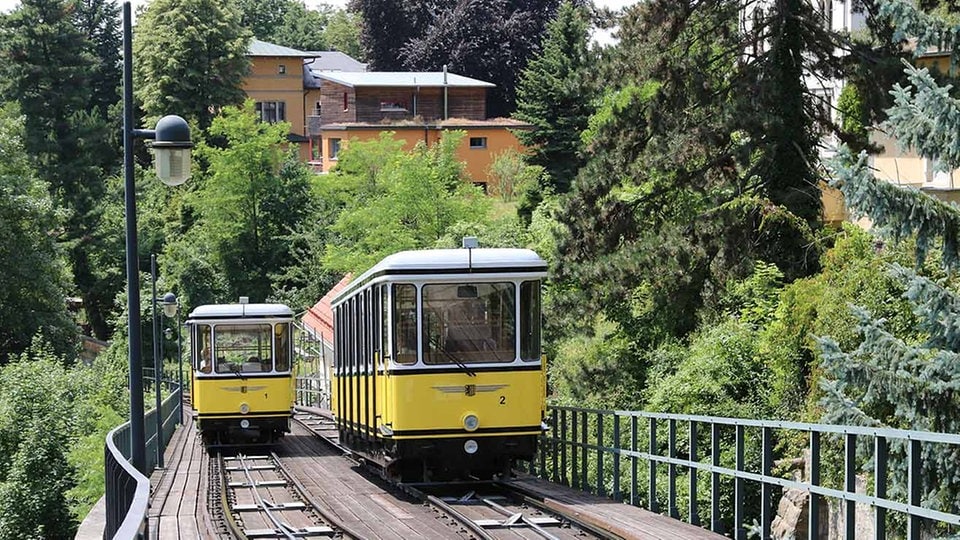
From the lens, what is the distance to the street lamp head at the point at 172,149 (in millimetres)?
14758

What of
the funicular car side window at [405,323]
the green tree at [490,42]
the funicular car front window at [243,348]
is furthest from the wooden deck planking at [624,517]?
the green tree at [490,42]

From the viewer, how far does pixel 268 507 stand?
1875 centimetres

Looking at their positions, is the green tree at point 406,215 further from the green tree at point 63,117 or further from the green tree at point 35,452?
the green tree at point 63,117

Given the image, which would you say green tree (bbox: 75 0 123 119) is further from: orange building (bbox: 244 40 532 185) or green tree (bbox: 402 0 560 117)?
green tree (bbox: 402 0 560 117)

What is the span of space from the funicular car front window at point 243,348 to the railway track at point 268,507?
4.04 meters

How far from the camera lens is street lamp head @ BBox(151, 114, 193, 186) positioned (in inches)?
581

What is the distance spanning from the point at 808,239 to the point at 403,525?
46.0 feet

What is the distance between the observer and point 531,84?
70312 millimetres

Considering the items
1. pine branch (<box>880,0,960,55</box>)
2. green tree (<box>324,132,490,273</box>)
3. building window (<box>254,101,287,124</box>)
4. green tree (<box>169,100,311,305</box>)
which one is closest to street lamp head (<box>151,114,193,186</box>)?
pine branch (<box>880,0,960,55</box>)

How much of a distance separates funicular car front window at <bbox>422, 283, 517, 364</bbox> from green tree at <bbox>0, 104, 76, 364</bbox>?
44639 millimetres

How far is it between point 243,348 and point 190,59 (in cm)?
6315

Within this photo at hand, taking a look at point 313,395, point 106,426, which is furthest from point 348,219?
point 106,426

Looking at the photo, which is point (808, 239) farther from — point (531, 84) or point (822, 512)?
point (531, 84)

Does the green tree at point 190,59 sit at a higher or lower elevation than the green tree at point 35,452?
higher
